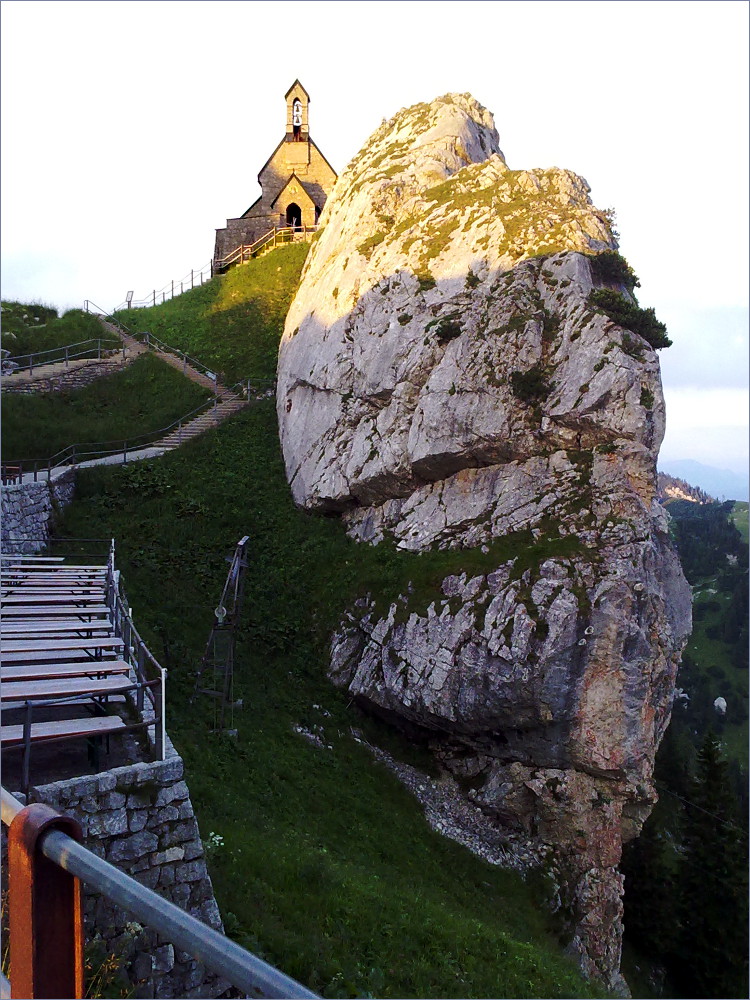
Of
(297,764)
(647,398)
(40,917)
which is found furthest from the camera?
(647,398)

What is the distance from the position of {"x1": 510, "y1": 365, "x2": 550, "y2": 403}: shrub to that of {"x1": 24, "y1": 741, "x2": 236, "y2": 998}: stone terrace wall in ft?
55.3

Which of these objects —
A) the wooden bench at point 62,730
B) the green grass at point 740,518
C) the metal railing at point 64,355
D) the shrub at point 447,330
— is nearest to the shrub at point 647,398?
the shrub at point 447,330

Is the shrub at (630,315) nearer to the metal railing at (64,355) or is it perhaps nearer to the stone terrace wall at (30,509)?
the stone terrace wall at (30,509)

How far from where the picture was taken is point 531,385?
71.9 ft

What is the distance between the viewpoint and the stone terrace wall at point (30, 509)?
21.7 m

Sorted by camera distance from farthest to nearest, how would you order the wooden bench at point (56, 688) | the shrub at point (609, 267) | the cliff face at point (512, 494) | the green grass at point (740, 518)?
1. the green grass at point (740, 518)
2. the shrub at point (609, 267)
3. the cliff face at point (512, 494)
4. the wooden bench at point (56, 688)

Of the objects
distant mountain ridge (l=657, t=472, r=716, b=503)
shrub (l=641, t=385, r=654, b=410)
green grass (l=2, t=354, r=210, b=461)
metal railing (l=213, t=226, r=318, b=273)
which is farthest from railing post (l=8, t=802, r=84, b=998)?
distant mountain ridge (l=657, t=472, r=716, b=503)

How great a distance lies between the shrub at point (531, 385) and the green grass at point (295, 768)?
5.96 m

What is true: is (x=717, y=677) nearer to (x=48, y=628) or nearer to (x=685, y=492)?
(x=685, y=492)

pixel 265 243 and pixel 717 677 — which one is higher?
pixel 265 243

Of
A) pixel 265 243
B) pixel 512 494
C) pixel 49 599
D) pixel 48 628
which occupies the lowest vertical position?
pixel 48 628

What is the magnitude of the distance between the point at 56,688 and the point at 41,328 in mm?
36662

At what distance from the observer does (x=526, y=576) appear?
756 inches

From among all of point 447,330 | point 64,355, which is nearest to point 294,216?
point 64,355
